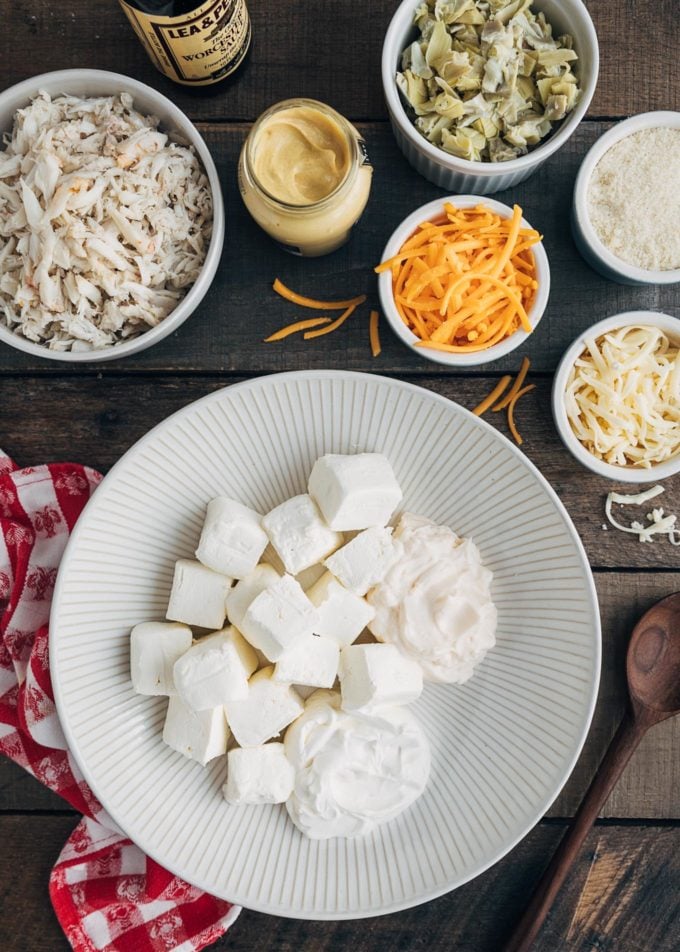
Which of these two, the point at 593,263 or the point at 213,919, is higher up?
the point at 593,263

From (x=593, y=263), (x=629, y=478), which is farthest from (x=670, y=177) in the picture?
(x=629, y=478)

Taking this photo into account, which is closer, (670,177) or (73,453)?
(670,177)

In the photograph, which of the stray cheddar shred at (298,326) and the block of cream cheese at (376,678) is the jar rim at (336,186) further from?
the block of cream cheese at (376,678)

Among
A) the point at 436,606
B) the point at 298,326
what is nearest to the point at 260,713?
the point at 436,606

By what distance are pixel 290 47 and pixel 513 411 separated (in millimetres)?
686

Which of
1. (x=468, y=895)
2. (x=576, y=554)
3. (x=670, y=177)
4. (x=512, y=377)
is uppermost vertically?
(x=670, y=177)

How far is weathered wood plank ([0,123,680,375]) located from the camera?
126cm

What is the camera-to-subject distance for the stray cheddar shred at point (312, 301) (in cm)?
124

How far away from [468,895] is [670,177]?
1188 mm

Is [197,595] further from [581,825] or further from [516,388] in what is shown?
[581,825]

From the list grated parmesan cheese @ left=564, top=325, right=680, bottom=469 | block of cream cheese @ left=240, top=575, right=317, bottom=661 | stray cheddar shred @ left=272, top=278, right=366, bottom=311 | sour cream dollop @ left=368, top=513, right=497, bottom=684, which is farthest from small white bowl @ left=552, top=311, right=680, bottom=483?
block of cream cheese @ left=240, top=575, right=317, bottom=661

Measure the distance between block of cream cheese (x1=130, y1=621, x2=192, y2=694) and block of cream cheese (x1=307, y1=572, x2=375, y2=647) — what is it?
8.3 inches

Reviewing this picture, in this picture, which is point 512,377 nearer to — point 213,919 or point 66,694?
point 66,694

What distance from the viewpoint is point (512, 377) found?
1274mm
